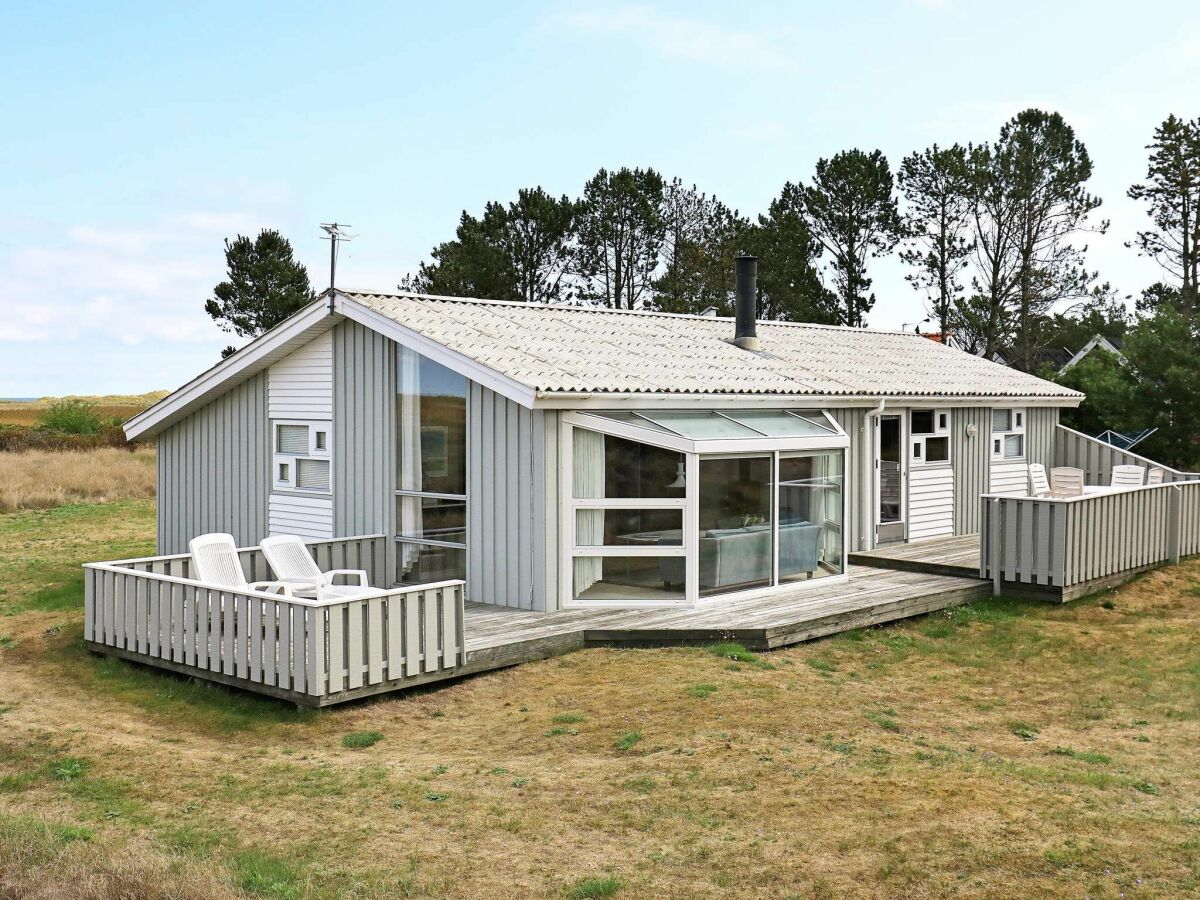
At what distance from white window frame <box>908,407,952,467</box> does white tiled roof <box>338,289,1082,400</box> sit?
35 centimetres

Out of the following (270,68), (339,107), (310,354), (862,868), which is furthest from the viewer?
(339,107)

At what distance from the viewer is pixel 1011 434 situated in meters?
17.4

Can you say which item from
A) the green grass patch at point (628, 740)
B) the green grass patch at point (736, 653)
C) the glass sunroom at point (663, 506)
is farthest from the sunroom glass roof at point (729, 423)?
the green grass patch at point (628, 740)

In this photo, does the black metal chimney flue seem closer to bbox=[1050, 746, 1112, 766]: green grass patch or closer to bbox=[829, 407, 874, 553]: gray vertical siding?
bbox=[829, 407, 874, 553]: gray vertical siding

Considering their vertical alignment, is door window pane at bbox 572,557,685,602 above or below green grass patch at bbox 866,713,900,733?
above

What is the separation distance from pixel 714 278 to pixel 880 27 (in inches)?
780

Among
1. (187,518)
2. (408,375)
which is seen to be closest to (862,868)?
(408,375)

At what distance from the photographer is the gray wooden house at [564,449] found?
35.7ft

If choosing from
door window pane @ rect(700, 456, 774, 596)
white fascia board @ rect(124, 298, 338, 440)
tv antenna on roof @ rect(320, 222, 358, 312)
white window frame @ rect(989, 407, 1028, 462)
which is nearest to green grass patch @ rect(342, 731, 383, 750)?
door window pane @ rect(700, 456, 774, 596)

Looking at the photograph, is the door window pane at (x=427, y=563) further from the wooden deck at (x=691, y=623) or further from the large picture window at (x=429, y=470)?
the wooden deck at (x=691, y=623)

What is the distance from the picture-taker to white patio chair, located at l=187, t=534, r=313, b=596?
32.8ft

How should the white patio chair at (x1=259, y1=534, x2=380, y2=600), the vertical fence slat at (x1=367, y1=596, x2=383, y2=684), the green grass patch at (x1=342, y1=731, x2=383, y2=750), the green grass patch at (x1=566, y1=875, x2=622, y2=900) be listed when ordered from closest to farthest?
the green grass patch at (x1=566, y1=875, x2=622, y2=900), the green grass patch at (x1=342, y1=731, x2=383, y2=750), the vertical fence slat at (x1=367, y1=596, x2=383, y2=684), the white patio chair at (x1=259, y1=534, x2=380, y2=600)

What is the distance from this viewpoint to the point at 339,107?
1806 cm

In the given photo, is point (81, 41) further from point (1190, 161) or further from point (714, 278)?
point (1190, 161)
